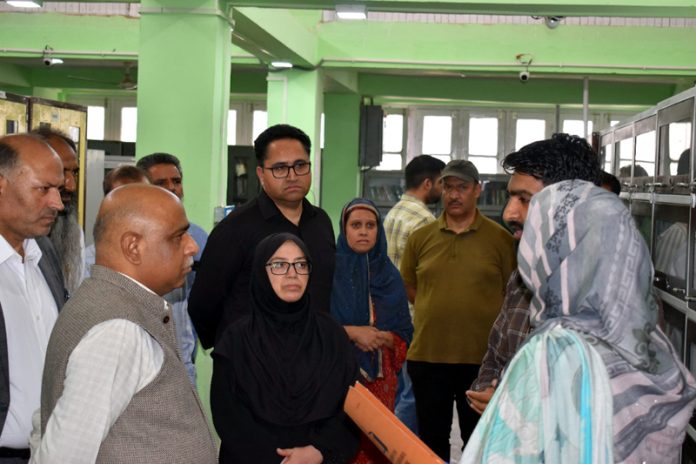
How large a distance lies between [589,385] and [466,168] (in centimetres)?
313

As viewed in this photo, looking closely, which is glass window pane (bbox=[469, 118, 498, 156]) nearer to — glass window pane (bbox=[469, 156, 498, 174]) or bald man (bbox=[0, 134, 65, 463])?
glass window pane (bbox=[469, 156, 498, 174])

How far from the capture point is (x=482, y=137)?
52.3 feet

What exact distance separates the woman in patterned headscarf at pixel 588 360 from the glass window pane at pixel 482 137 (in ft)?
46.2

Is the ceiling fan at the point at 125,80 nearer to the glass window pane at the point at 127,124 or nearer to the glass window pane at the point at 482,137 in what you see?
the glass window pane at the point at 127,124

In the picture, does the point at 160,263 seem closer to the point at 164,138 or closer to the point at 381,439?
the point at 381,439

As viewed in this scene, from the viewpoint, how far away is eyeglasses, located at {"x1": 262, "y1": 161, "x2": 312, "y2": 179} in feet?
12.0

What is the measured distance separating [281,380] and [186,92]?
405 cm

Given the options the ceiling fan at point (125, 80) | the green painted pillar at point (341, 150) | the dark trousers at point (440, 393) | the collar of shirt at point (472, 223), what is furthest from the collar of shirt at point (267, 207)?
the green painted pillar at point (341, 150)

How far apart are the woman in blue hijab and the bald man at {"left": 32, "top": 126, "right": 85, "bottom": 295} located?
1245 millimetres

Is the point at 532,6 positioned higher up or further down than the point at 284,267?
higher up

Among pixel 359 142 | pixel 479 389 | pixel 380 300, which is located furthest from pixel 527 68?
pixel 479 389

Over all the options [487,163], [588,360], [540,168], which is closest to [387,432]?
[588,360]

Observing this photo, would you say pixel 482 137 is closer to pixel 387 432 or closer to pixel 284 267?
pixel 284 267

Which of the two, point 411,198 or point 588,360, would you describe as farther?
point 411,198
